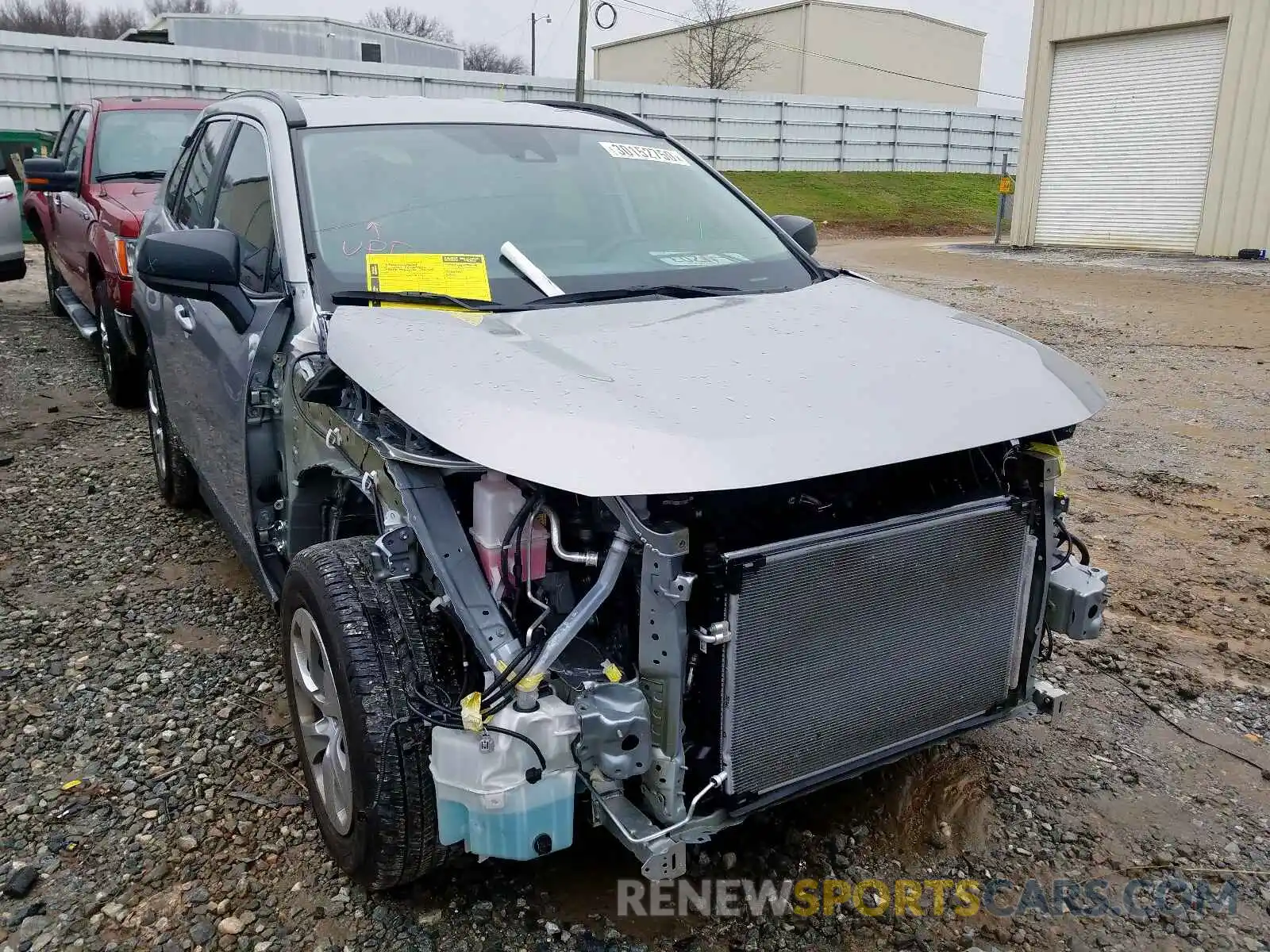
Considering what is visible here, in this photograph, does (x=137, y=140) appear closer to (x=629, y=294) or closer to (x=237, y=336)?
(x=237, y=336)

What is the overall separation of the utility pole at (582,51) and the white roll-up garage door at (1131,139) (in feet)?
33.1

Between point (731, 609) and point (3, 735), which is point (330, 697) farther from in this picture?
point (3, 735)

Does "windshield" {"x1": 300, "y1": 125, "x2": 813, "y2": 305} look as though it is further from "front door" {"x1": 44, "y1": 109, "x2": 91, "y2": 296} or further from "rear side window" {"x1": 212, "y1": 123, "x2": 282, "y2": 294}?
"front door" {"x1": 44, "y1": 109, "x2": 91, "y2": 296}

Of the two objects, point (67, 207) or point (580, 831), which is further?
point (67, 207)

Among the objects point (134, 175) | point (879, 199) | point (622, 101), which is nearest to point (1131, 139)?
point (879, 199)

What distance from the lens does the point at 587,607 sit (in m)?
2.04

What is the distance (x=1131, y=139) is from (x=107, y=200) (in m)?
16.3

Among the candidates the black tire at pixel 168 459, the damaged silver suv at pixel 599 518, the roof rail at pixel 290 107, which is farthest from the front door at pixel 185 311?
the damaged silver suv at pixel 599 518

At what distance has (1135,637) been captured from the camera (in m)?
3.75

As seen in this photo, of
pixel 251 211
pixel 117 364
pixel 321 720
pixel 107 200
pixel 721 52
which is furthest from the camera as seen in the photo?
pixel 721 52

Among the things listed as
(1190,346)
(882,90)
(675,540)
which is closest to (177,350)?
(675,540)

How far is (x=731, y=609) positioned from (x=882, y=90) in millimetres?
53093

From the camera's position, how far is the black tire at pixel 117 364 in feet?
20.8

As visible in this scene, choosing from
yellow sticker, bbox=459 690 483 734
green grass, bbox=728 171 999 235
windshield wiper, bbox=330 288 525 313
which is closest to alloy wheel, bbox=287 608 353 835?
yellow sticker, bbox=459 690 483 734
